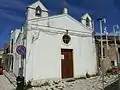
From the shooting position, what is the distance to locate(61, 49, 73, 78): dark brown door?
16.8 metres

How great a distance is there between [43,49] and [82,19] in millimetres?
5618

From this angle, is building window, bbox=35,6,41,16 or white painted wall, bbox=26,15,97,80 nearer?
white painted wall, bbox=26,15,97,80

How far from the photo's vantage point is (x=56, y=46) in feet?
54.1

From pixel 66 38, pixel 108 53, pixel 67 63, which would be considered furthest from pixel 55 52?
pixel 108 53

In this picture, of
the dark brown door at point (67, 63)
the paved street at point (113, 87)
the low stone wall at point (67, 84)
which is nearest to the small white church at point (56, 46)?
Answer: the dark brown door at point (67, 63)

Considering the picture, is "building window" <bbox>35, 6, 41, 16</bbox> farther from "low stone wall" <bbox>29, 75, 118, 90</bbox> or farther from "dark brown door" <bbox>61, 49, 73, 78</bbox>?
"low stone wall" <bbox>29, 75, 118, 90</bbox>

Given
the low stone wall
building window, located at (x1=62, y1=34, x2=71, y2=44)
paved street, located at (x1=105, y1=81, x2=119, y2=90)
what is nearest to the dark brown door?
building window, located at (x1=62, y1=34, x2=71, y2=44)

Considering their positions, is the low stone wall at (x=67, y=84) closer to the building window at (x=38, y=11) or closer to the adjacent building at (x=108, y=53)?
the adjacent building at (x=108, y=53)

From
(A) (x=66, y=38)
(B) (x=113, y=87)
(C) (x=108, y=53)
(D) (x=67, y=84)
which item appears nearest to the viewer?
(B) (x=113, y=87)

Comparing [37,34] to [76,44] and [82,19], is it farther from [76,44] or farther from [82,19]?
[82,19]

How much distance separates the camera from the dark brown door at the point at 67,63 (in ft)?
55.1

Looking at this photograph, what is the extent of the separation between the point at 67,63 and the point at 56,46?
1878 mm

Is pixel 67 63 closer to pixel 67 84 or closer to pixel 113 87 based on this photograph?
pixel 67 84

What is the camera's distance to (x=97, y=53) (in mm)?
19359
